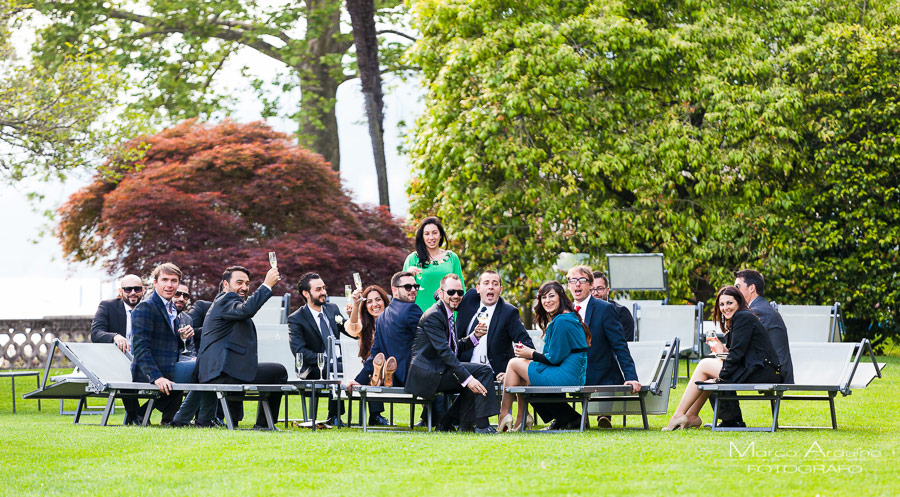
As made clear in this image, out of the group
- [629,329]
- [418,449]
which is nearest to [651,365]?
[629,329]

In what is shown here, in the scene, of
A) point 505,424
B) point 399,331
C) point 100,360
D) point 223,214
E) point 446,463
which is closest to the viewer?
point 446,463

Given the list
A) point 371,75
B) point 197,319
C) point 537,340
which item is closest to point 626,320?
point 537,340

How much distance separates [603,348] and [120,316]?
568 centimetres

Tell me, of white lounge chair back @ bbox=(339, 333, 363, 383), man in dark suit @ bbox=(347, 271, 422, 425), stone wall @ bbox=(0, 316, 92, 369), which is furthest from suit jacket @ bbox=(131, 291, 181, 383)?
stone wall @ bbox=(0, 316, 92, 369)

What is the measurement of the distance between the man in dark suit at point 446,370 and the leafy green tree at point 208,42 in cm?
2068

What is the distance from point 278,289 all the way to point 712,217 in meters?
8.29

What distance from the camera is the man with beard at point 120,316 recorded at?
521 inches

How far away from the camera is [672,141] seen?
2272 centimetres

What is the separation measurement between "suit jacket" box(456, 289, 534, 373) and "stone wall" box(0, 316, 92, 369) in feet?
48.6

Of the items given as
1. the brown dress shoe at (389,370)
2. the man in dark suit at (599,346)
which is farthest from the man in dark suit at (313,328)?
the man in dark suit at (599,346)

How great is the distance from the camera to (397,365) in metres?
11.5

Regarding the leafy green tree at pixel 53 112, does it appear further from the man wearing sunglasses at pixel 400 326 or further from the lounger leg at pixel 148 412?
the man wearing sunglasses at pixel 400 326

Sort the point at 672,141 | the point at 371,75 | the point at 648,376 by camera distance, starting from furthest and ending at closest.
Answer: the point at 371,75
the point at 672,141
the point at 648,376

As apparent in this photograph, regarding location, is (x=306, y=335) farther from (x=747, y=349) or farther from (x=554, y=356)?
(x=747, y=349)
